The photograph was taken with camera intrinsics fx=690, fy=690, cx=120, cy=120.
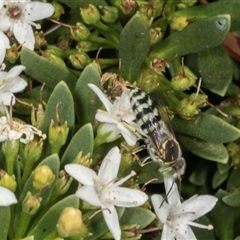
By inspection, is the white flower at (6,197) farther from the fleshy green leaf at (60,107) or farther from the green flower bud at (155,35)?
the green flower bud at (155,35)

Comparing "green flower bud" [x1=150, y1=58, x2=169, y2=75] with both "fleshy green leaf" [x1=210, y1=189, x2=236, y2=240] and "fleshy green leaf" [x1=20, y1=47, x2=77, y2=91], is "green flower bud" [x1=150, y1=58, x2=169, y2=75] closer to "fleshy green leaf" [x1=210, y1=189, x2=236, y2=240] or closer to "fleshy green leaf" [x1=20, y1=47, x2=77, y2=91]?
"fleshy green leaf" [x1=20, y1=47, x2=77, y2=91]

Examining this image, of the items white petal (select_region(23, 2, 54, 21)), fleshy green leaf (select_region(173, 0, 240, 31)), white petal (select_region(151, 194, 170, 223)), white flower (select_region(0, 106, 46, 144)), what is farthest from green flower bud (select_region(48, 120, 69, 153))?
fleshy green leaf (select_region(173, 0, 240, 31))

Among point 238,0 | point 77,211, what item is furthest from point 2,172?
point 238,0

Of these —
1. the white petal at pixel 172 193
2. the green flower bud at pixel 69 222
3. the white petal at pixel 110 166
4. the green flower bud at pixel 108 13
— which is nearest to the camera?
the green flower bud at pixel 69 222

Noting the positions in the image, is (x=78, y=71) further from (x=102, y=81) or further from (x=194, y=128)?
(x=194, y=128)

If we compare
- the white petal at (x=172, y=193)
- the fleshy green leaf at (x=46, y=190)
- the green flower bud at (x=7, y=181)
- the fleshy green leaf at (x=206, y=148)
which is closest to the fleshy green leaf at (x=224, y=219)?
the fleshy green leaf at (x=206, y=148)

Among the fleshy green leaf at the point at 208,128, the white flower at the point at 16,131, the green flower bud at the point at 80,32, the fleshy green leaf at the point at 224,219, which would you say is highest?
the green flower bud at the point at 80,32

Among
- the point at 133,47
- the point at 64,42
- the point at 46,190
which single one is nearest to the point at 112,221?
the point at 46,190
